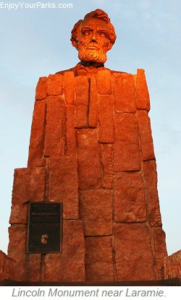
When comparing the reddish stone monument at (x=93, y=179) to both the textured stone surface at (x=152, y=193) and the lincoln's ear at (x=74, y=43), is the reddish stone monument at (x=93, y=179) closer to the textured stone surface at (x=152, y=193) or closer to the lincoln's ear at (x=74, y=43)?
the textured stone surface at (x=152, y=193)

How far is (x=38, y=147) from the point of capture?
6535 millimetres

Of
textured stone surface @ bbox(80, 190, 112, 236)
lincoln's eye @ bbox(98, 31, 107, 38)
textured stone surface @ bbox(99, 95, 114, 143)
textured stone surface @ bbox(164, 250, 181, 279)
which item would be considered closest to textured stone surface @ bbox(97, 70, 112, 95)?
textured stone surface @ bbox(99, 95, 114, 143)

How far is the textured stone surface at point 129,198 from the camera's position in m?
6.00

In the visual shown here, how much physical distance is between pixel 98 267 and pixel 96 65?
150 inches

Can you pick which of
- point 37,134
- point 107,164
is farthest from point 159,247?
point 37,134

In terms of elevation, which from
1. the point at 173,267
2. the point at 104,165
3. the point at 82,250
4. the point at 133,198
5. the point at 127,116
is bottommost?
the point at 173,267

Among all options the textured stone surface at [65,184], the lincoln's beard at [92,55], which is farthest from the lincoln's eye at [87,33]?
the textured stone surface at [65,184]

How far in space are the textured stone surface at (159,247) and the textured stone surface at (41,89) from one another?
121 inches

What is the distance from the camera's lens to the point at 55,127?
6.55 metres

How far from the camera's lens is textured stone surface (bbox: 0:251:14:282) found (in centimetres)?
471

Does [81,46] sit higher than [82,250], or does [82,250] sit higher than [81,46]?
[81,46]

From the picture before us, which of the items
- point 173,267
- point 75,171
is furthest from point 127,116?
point 173,267
